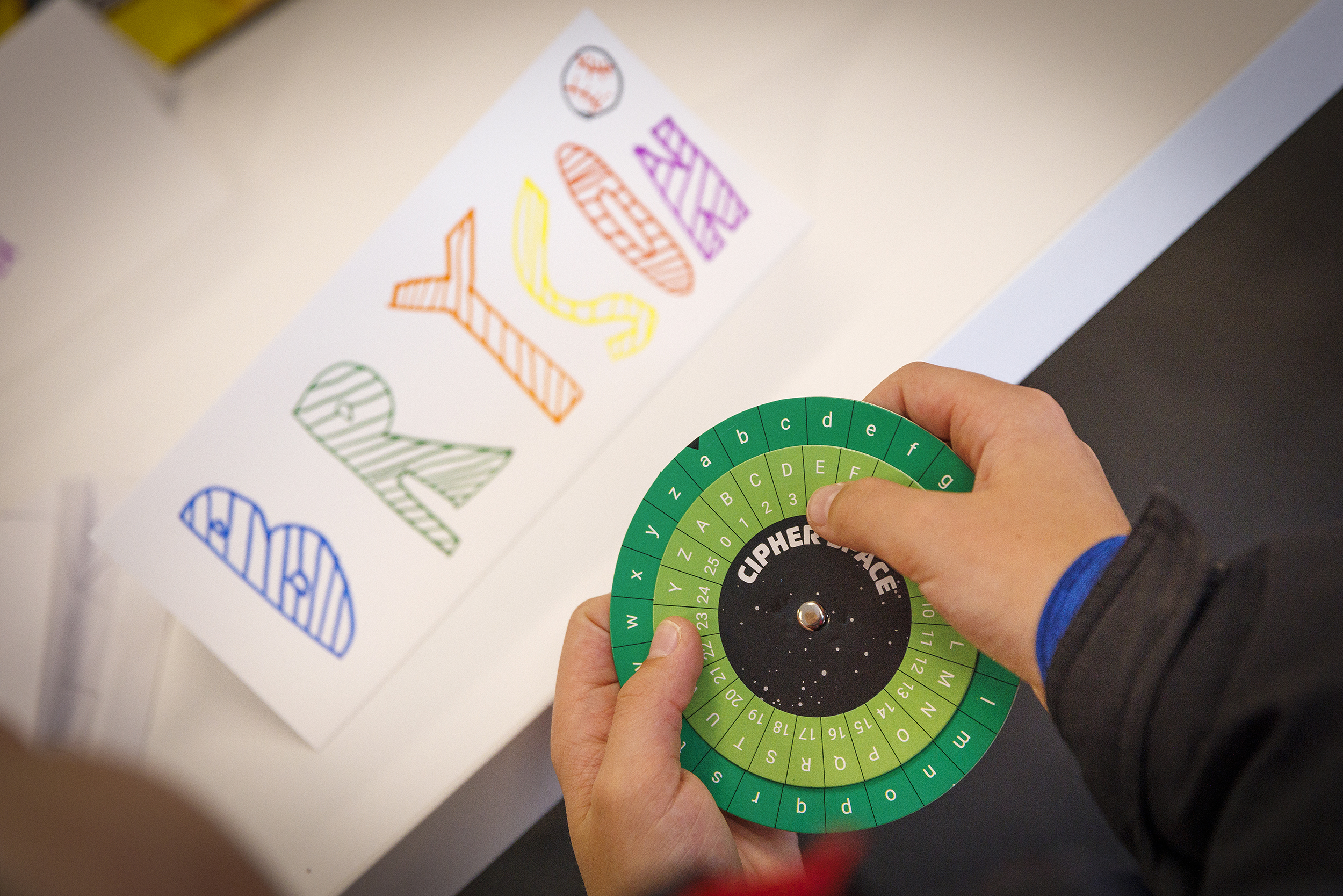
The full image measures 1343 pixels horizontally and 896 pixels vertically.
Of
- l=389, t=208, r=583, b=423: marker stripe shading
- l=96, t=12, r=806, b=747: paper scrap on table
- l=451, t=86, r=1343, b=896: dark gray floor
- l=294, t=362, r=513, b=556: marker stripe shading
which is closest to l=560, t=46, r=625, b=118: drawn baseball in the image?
l=96, t=12, r=806, b=747: paper scrap on table

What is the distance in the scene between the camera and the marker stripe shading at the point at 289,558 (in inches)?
23.1

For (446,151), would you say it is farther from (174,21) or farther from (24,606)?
(24,606)

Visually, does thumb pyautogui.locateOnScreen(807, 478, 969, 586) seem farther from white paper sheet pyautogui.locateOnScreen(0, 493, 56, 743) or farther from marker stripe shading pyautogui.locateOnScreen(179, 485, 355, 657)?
white paper sheet pyautogui.locateOnScreen(0, 493, 56, 743)

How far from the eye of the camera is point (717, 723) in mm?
458

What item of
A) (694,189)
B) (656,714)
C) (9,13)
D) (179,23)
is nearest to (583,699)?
(656,714)

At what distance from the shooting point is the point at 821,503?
0.45 m

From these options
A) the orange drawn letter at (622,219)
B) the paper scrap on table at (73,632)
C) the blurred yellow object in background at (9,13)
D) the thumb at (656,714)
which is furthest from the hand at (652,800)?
the blurred yellow object in background at (9,13)

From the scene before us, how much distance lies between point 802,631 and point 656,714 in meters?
0.11

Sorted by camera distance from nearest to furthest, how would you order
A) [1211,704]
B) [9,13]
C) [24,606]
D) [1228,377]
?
[1211,704] < [24,606] < [9,13] < [1228,377]

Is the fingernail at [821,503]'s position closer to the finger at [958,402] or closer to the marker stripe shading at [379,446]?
the finger at [958,402]

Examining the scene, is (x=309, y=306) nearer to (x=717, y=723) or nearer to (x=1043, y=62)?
(x=717, y=723)

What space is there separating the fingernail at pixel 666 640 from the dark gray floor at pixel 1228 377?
19.5 inches

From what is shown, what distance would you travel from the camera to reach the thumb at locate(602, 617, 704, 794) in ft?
1.37

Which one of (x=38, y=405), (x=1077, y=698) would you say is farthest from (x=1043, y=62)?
(x=38, y=405)
